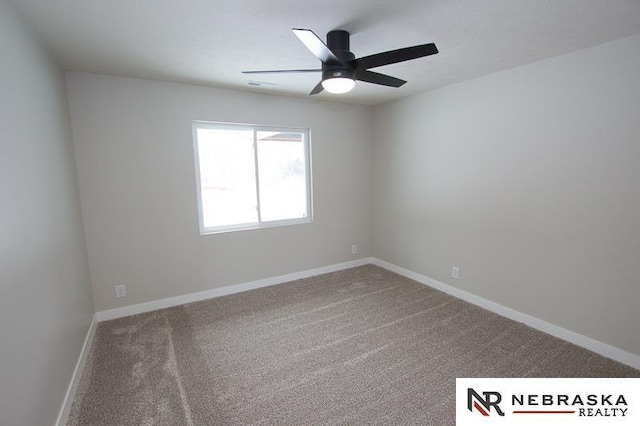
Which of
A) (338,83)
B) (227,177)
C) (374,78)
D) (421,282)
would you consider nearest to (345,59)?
(338,83)

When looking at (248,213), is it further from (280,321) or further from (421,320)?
(421,320)

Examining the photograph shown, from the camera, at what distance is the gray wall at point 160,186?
2762mm

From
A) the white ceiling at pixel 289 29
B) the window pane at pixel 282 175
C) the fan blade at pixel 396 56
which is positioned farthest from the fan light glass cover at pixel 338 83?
the window pane at pixel 282 175

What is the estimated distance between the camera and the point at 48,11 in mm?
1656

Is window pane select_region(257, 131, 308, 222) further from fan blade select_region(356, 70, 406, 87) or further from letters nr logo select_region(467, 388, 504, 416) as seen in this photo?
letters nr logo select_region(467, 388, 504, 416)

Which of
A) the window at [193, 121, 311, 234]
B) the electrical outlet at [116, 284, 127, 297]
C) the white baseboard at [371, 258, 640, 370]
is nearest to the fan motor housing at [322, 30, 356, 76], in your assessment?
the window at [193, 121, 311, 234]

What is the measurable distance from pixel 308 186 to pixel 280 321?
1.85m

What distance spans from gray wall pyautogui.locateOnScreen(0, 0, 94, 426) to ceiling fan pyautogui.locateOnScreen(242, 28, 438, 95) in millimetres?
1273

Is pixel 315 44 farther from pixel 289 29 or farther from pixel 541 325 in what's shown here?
pixel 541 325

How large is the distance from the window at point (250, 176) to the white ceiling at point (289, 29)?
36.1 inches

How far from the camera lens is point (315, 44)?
152 centimetres

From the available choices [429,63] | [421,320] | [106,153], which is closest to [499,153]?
[429,63]

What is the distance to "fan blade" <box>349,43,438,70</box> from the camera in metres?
1.59

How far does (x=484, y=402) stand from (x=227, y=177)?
318cm
